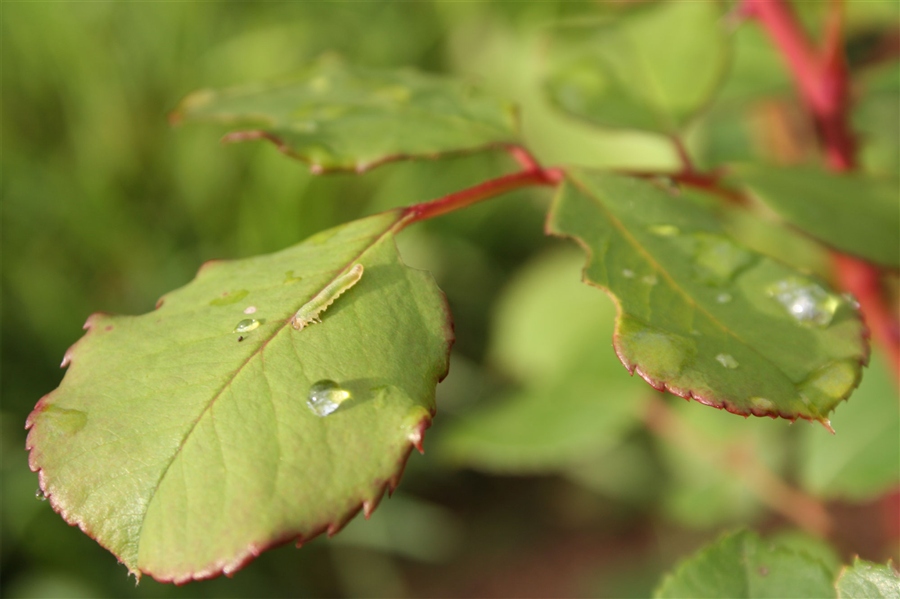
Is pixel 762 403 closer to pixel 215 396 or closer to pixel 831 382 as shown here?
pixel 831 382

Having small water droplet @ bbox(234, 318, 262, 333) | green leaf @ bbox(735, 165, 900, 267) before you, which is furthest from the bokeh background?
small water droplet @ bbox(234, 318, 262, 333)

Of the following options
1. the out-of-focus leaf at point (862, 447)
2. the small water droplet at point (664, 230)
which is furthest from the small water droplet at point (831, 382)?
the out-of-focus leaf at point (862, 447)

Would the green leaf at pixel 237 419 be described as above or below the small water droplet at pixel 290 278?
below

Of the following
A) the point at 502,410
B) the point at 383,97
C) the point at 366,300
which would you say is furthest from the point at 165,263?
the point at 366,300

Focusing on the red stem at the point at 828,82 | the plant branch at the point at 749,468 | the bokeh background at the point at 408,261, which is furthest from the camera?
the bokeh background at the point at 408,261

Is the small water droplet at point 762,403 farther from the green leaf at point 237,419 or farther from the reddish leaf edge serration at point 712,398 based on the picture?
the green leaf at point 237,419

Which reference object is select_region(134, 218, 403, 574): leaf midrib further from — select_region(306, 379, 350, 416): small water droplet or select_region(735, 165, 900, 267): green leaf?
select_region(735, 165, 900, 267): green leaf

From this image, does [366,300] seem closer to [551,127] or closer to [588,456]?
[551,127]

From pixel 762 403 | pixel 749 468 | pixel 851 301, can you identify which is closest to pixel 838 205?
pixel 851 301
